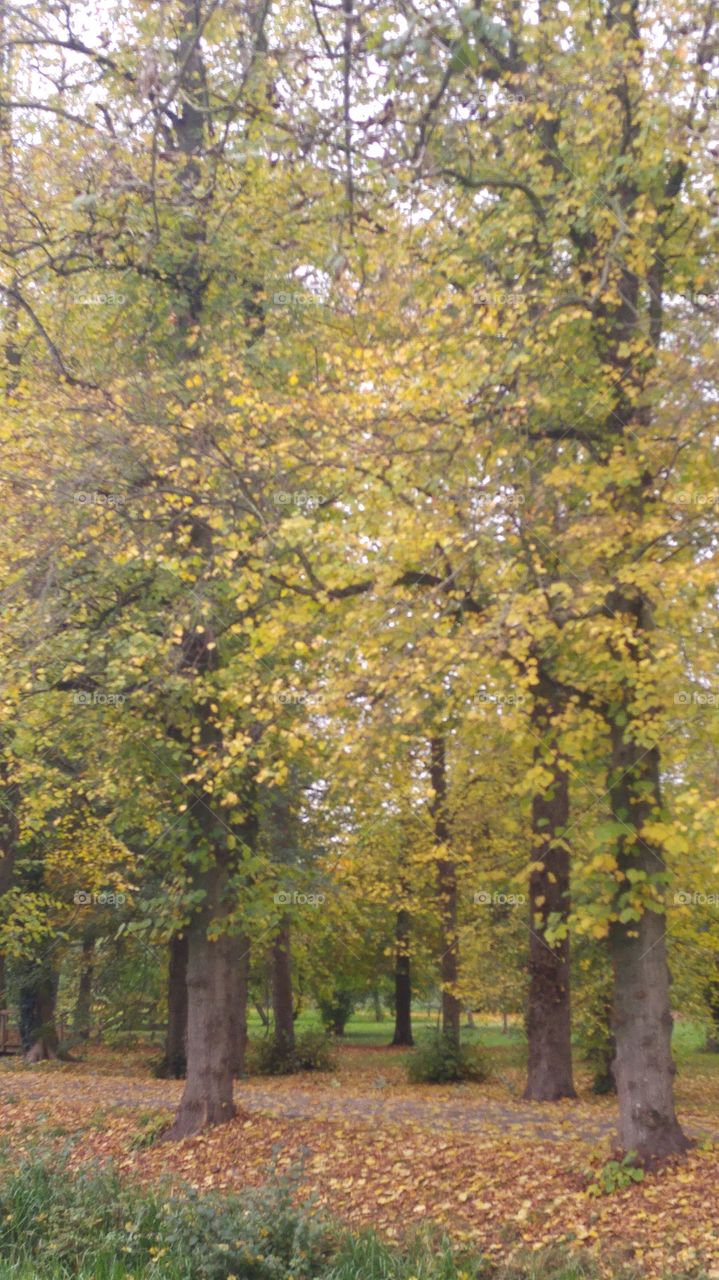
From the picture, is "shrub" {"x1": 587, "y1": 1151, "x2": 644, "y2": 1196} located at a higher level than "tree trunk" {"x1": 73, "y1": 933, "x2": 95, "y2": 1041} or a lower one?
lower

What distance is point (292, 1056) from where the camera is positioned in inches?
864

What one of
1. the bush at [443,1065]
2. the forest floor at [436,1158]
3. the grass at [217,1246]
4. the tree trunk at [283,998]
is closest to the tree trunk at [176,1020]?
the tree trunk at [283,998]

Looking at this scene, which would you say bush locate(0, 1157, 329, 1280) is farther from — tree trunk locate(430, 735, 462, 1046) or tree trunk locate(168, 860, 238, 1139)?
tree trunk locate(430, 735, 462, 1046)

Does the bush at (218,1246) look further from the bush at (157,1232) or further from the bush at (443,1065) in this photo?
the bush at (443,1065)

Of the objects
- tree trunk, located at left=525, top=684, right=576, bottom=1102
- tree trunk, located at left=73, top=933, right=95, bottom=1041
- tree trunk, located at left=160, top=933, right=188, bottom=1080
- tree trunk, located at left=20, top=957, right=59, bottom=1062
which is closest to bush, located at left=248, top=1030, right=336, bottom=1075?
tree trunk, located at left=160, top=933, right=188, bottom=1080

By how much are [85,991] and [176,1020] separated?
1.94m

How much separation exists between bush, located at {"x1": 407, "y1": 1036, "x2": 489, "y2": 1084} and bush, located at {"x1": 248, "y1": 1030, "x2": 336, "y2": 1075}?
3042 millimetres

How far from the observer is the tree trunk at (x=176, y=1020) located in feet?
67.9

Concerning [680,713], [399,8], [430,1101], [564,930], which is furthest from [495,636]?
[430,1101]

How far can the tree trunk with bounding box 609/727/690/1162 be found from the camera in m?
8.34

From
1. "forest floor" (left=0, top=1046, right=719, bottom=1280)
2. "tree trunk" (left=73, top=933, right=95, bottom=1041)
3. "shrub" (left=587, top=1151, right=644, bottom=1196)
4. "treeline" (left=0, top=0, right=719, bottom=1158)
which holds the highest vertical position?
"treeline" (left=0, top=0, right=719, bottom=1158)

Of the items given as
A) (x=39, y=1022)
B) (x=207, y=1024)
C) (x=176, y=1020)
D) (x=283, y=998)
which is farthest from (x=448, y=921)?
(x=207, y=1024)

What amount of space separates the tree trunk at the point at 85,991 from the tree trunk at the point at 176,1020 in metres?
1.51

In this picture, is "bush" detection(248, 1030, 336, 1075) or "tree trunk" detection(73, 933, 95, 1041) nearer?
"tree trunk" detection(73, 933, 95, 1041)
